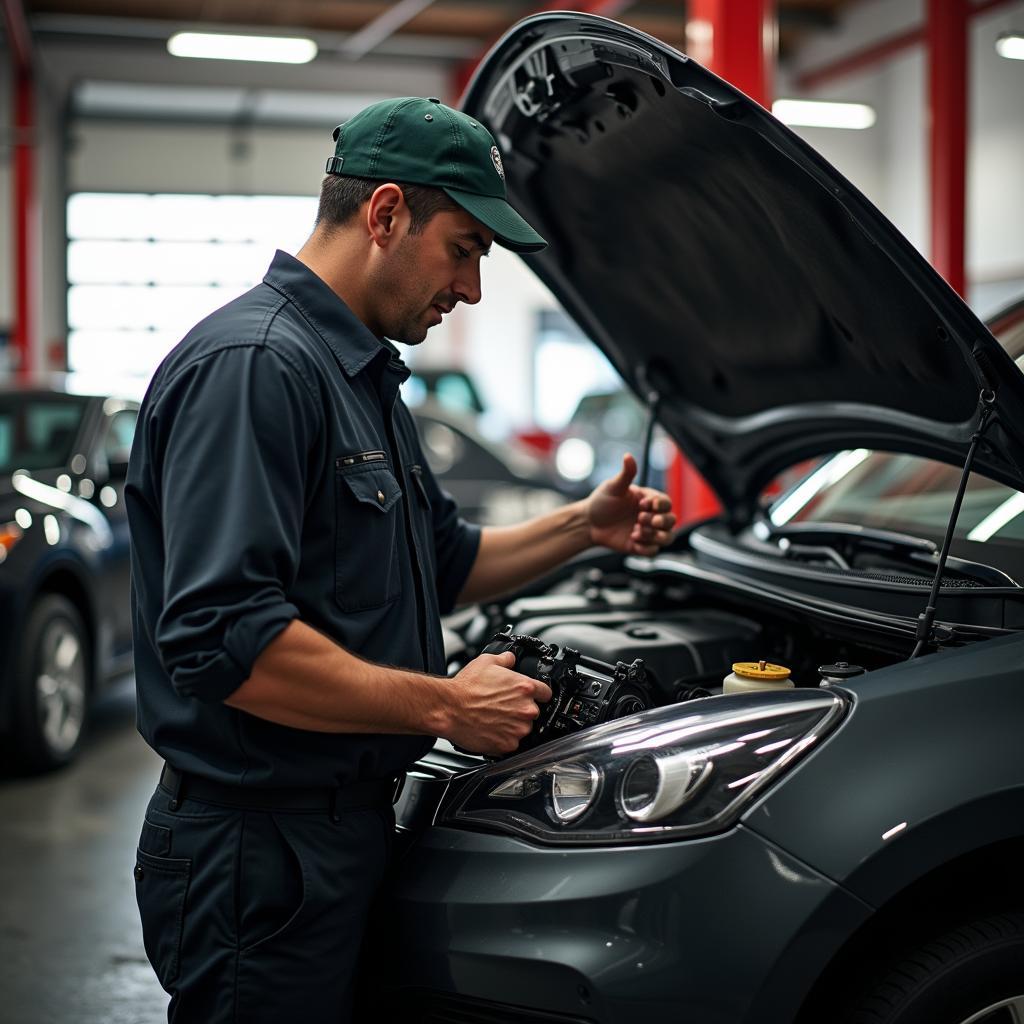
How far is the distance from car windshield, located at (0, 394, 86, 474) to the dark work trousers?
3506 millimetres

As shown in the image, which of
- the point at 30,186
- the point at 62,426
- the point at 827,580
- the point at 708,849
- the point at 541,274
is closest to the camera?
the point at 708,849

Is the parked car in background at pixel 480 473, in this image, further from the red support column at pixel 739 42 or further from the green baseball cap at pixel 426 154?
the green baseball cap at pixel 426 154

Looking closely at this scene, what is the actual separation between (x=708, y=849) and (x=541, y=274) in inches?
61.8

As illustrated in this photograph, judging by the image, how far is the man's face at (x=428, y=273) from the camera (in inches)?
66.0

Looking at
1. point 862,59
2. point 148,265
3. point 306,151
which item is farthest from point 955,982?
point 306,151

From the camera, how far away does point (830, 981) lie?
1575mm

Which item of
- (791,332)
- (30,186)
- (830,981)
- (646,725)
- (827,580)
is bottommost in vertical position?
(830,981)

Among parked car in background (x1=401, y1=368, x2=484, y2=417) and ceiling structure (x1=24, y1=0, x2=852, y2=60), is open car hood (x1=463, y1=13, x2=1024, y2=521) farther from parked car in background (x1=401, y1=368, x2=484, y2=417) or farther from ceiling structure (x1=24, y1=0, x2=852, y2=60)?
ceiling structure (x1=24, y1=0, x2=852, y2=60)

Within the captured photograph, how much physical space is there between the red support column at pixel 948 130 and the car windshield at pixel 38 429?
21.1ft

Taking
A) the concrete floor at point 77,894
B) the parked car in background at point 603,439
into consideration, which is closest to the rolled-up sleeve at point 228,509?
the concrete floor at point 77,894

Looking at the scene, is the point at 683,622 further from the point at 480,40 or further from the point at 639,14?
the point at 480,40

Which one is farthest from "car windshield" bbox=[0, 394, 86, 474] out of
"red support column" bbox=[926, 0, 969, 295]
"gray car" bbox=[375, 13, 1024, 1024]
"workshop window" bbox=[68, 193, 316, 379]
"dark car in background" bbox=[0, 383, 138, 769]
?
"workshop window" bbox=[68, 193, 316, 379]

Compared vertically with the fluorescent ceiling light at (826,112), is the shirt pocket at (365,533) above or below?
below

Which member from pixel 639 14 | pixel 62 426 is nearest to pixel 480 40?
pixel 639 14
